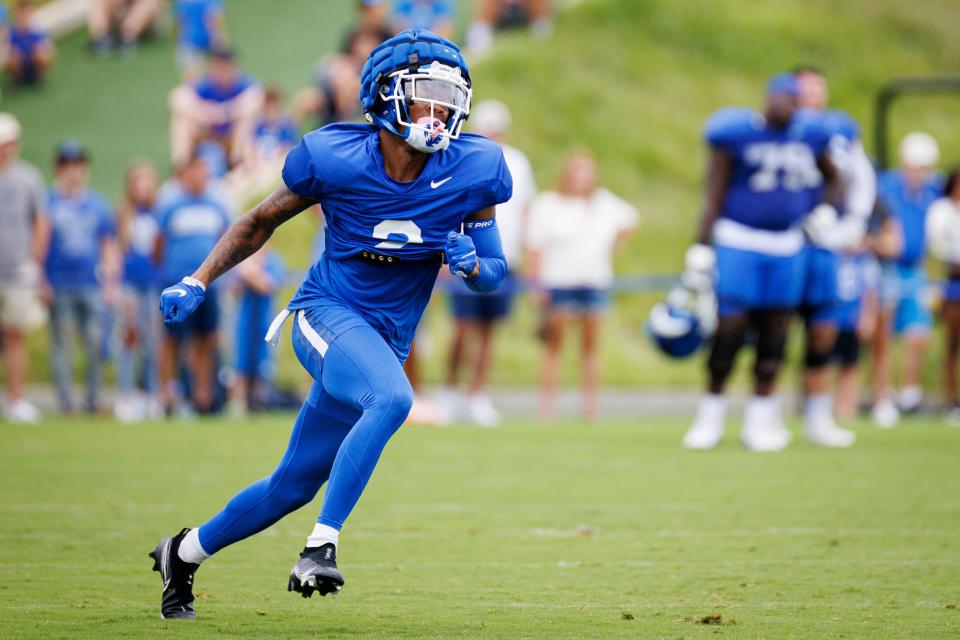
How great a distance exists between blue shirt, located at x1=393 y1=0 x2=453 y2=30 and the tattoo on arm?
997cm

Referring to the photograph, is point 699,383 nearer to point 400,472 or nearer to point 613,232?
point 613,232

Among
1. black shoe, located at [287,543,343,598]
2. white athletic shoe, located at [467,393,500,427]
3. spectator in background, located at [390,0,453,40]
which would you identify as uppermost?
black shoe, located at [287,543,343,598]

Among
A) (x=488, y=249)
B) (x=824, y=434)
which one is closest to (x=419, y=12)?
(x=824, y=434)

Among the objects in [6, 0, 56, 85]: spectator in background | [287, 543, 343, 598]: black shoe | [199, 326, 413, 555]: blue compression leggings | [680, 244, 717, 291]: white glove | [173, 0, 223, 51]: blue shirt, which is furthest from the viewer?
[6, 0, 56, 85]: spectator in background

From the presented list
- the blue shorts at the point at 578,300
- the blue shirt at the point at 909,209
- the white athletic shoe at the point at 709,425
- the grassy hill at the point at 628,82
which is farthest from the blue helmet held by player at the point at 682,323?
the grassy hill at the point at 628,82

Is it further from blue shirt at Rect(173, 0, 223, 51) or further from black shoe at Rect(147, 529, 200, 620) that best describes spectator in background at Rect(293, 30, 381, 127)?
black shoe at Rect(147, 529, 200, 620)

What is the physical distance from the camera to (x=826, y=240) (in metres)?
10.4

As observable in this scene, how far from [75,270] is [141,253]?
597 millimetres

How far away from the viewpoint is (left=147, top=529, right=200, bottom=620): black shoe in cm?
513

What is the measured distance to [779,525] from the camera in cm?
716

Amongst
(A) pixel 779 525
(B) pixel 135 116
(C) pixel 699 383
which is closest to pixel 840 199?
(A) pixel 779 525

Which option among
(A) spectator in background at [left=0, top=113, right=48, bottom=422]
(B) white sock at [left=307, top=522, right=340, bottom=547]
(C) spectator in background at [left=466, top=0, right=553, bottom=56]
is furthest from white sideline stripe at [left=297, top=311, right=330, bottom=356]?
(C) spectator in background at [left=466, top=0, right=553, bottom=56]

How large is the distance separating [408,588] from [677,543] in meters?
1.45

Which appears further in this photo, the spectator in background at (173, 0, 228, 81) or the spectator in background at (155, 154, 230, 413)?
the spectator in background at (173, 0, 228, 81)
